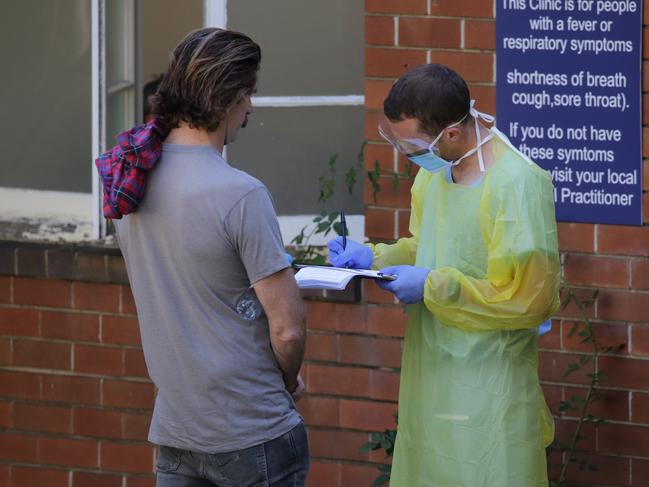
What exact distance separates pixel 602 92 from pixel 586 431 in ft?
3.85

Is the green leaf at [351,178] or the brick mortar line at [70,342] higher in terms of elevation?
the green leaf at [351,178]

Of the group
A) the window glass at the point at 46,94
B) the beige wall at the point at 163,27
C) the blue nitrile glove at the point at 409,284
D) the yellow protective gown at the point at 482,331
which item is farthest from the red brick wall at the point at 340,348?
the beige wall at the point at 163,27

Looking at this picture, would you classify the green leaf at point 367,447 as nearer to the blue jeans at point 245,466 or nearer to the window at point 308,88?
the window at point 308,88

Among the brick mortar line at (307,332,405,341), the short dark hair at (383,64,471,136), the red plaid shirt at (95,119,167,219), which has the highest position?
the short dark hair at (383,64,471,136)

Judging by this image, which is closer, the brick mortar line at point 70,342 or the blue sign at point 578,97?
the blue sign at point 578,97

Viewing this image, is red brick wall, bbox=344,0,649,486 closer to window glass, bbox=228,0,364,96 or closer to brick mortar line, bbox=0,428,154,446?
window glass, bbox=228,0,364,96

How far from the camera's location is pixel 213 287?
3098 millimetres

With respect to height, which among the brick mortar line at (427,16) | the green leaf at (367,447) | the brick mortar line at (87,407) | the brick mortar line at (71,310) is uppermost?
the brick mortar line at (427,16)

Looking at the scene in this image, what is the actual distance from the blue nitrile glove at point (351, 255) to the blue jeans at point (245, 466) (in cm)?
62

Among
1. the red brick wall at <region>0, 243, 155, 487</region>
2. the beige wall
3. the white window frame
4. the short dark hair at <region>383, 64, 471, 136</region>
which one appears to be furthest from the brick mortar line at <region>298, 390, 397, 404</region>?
the beige wall

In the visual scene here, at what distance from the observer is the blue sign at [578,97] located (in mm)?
4500

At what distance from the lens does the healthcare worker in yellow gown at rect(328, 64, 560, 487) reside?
345 cm

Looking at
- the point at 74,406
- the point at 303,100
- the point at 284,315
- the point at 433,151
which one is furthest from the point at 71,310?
the point at 284,315

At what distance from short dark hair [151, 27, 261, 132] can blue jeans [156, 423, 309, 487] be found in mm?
769
